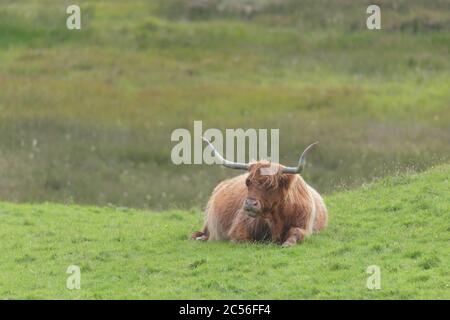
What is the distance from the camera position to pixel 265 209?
14906mm

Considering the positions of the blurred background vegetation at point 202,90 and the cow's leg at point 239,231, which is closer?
the cow's leg at point 239,231

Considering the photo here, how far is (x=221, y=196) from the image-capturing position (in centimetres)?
1636

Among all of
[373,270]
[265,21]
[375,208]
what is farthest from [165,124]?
[373,270]

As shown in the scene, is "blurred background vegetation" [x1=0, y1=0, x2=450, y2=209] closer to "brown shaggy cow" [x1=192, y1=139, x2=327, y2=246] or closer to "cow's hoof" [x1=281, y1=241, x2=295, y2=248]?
"brown shaggy cow" [x1=192, y1=139, x2=327, y2=246]

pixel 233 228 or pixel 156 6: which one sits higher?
pixel 156 6

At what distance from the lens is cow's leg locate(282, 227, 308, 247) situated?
48.6ft

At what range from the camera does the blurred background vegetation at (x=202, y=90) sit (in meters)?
26.5

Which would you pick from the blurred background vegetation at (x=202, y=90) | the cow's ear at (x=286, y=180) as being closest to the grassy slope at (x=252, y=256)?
the cow's ear at (x=286, y=180)

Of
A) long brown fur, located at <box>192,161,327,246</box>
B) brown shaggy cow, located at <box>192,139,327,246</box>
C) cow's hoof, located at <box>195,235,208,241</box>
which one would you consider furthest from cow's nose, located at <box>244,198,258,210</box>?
cow's hoof, located at <box>195,235,208,241</box>

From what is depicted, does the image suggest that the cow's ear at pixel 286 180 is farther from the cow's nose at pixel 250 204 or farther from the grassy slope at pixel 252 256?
the grassy slope at pixel 252 256

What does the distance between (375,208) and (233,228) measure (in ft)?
9.80

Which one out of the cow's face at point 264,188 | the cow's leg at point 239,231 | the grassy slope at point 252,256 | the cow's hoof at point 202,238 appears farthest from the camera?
the cow's hoof at point 202,238
